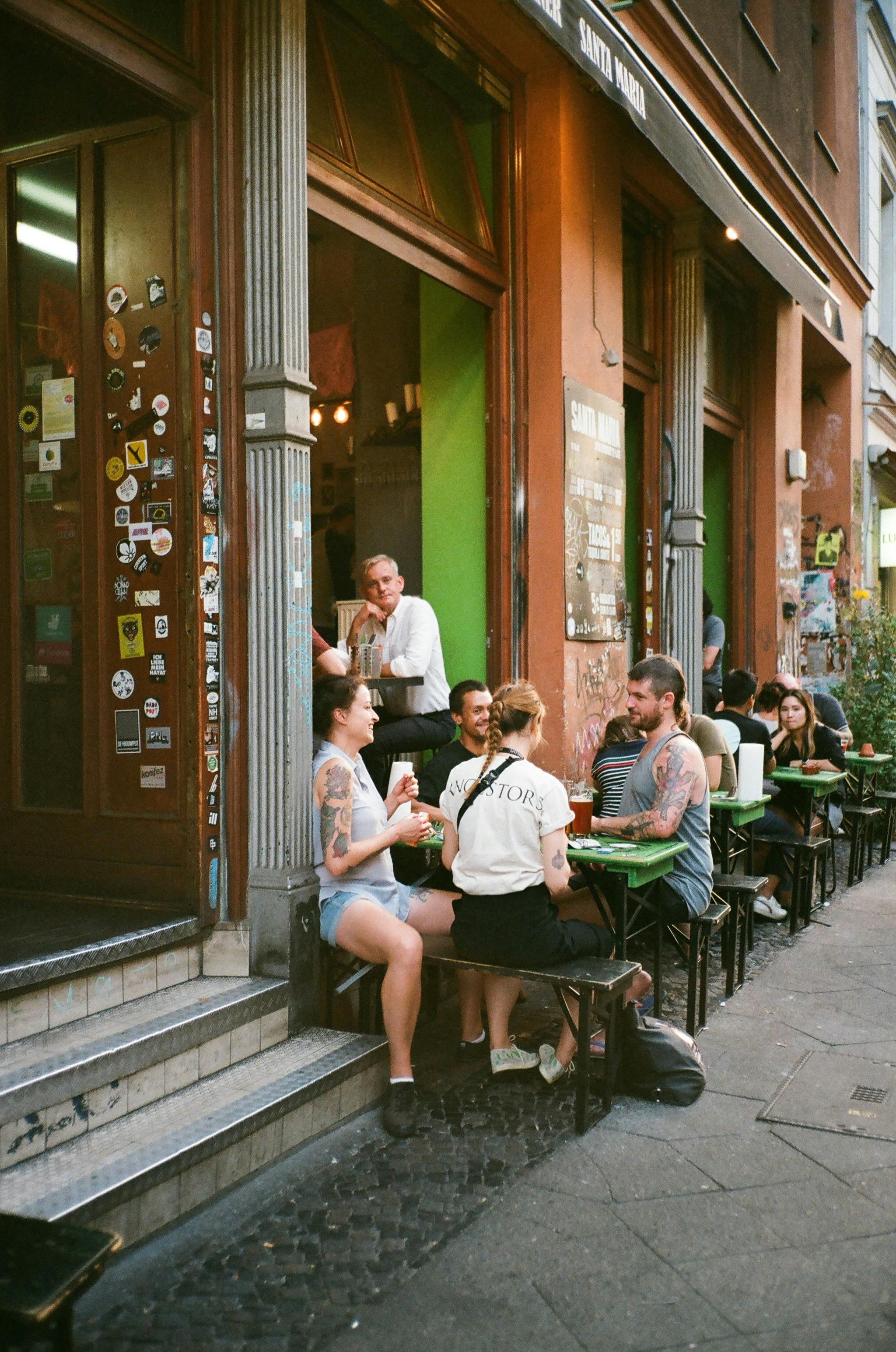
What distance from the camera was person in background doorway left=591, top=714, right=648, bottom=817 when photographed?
18.0 ft

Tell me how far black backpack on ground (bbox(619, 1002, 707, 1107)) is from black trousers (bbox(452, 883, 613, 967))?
347 mm

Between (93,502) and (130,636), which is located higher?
(93,502)

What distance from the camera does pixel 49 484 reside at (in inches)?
189

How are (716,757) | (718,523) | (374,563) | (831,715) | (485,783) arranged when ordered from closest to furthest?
(485,783) < (374,563) < (716,757) < (831,715) < (718,523)

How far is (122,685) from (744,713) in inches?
181

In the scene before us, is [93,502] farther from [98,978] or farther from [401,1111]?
[401,1111]

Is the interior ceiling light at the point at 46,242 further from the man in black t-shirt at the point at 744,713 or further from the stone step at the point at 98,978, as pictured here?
the man in black t-shirt at the point at 744,713

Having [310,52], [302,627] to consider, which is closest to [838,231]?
[310,52]

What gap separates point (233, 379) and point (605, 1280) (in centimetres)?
329

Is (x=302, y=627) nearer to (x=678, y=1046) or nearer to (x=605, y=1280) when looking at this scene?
(x=678, y=1046)

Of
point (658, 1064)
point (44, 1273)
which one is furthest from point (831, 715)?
point (44, 1273)

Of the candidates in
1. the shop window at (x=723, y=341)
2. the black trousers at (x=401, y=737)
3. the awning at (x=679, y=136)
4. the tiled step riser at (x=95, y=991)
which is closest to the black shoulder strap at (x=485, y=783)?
the tiled step riser at (x=95, y=991)

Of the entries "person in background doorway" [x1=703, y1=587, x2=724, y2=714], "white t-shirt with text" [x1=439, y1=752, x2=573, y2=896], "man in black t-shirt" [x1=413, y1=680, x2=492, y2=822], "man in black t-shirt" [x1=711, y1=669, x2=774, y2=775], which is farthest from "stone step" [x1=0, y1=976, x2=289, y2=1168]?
"person in background doorway" [x1=703, y1=587, x2=724, y2=714]

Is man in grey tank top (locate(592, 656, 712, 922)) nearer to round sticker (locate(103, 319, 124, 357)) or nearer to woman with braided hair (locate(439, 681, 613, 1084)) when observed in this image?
woman with braided hair (locate(439, 681, 613, 1084))
